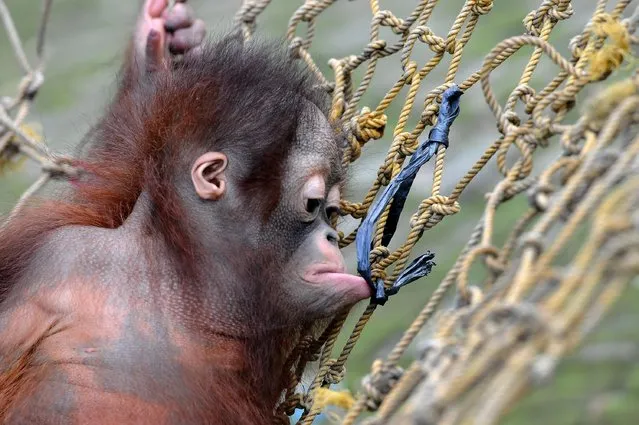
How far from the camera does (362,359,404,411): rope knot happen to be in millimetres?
1953

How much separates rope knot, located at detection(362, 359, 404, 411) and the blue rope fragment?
0.64m

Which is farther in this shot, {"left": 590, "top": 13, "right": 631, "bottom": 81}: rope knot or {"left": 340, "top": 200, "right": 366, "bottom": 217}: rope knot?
{"left": 340, "top": 200, "right": 366, "bottom": 217}: rope knot

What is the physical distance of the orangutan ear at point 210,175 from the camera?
8.49 feet

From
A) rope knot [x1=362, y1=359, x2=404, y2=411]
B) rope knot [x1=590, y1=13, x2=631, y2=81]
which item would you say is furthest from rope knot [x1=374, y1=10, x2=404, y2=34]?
rope knot [x1=362, y1=359, x2=404, y2=411]

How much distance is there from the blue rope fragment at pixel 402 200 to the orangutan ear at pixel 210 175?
1.19ft

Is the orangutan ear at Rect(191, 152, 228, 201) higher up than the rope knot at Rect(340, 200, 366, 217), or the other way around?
the orangutan ear at Rect(191, 152, 228, 201)

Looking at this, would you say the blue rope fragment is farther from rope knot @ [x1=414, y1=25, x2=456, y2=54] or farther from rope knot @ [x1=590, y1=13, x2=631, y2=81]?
rope knot @ [x1=590, y1=13, x2=631, y2=81]

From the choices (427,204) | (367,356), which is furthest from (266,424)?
(367,356)

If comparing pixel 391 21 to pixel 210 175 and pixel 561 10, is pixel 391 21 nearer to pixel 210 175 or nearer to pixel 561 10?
pixel 561 10

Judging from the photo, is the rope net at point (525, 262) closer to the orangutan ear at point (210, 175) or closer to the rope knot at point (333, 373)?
the rope knot at point (333, 373)

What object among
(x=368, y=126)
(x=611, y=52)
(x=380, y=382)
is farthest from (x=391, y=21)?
(x=380, y=382)

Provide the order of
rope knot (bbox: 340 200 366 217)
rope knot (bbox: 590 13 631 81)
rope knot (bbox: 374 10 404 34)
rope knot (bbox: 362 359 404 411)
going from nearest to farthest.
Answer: rope knot (bbox: 362 359 404 411) → rope knot (bbox: 590 13 631 81) → rope knot (bbox: 340 200 366 217) → rope knot (bbox: 374 10 404 34)

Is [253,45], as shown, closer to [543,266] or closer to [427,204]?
[427,204]

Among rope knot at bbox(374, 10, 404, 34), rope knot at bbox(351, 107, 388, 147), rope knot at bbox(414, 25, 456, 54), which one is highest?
rope knot at bbox(414, 25, 456, 54)
